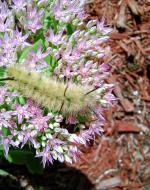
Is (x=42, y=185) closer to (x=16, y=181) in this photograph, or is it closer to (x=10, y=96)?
(x=16, y=181)

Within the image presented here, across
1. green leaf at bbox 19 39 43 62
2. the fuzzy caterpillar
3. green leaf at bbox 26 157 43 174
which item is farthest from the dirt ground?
the fuzzy caterpillar

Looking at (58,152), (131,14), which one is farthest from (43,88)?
(131,14)

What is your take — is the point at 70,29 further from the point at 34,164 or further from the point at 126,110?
the point at 126,110

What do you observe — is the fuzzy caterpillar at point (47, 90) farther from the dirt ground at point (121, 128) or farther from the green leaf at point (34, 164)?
the dirt ground at point (121, 128)

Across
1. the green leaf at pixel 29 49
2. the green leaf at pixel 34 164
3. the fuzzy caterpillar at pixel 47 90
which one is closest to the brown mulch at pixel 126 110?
the green leaf at pixel 34 164

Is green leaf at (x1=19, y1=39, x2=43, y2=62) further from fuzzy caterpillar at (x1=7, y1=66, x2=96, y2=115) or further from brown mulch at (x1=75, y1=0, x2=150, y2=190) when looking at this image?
brown mulch at (x1=75, y1=0, x2=150, y2=190)

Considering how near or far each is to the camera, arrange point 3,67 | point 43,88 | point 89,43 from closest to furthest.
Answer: point 43,88 → point 3,67 → point 89,43

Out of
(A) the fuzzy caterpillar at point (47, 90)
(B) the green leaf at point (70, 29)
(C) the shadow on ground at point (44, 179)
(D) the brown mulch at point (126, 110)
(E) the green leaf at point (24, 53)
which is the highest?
(B) the green leaf at point (70, 29)
